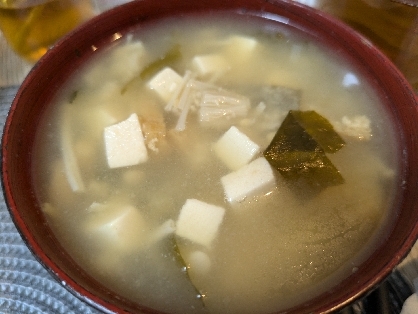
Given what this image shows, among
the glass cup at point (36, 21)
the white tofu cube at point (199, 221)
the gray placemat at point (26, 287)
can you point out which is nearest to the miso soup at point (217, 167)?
the white tofu cube at point (199, 221)

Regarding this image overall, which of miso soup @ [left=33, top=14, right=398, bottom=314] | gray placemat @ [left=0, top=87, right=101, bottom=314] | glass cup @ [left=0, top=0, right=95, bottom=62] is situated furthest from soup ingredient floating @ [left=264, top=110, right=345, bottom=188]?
glass cup @ [left=0, top=0, right=95, bottom=62]

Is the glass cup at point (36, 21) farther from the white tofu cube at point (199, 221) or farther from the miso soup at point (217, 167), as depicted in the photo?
the white tofu cube at point (199, 221)

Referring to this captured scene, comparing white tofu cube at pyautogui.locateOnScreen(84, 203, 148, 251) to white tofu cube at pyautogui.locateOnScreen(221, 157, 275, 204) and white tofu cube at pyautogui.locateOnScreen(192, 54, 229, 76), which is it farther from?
white tofu cube at pyautogui.locateOnScreen(192, 54, 229, 76)

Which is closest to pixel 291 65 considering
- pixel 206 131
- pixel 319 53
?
pixel 319 53

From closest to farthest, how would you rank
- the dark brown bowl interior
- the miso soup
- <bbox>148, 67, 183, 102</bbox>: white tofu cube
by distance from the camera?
the dark brown bowl interior
the miso soup
<bbox>148, 67, 183, 102</bbox>: white tofu cube

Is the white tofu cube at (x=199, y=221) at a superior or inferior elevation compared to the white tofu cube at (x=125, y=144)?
inferior

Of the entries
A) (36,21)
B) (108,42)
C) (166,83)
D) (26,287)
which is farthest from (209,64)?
(26,287)

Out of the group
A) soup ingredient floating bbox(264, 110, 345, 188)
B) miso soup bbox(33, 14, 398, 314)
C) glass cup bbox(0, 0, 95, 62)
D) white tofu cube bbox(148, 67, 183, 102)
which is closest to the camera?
miso soup bbox(33, 14, 398, 314)
